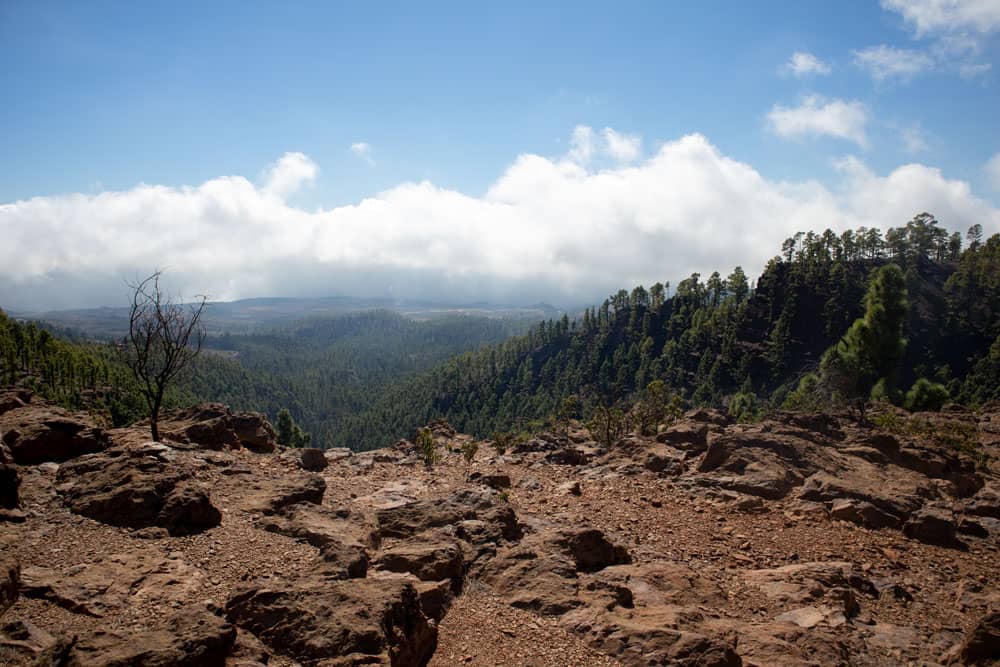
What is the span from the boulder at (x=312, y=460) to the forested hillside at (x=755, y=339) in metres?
63.8

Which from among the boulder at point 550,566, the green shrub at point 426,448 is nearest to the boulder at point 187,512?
the boulder at point 550,566

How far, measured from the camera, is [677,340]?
118m

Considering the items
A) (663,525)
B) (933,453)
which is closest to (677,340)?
(933,453)

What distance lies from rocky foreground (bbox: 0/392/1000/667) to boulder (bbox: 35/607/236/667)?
0.03m

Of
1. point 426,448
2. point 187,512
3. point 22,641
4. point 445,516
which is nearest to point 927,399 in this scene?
point 426,448

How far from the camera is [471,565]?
10.9 m

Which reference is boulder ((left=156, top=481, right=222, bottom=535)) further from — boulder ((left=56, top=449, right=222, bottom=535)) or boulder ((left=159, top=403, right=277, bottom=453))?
boulder ((left=159, top=403, right=277, bottom=453))

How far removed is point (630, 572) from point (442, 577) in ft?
12.9

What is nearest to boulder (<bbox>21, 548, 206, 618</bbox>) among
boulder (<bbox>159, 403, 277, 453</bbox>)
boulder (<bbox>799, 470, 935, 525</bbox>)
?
boulder (<bbox>159, 403, 277, 453</bbox>)

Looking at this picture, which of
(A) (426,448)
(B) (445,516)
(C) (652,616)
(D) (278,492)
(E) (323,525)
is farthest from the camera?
(A) (426,448)

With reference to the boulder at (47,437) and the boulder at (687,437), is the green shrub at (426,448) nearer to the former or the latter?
the boulder at (687,437)

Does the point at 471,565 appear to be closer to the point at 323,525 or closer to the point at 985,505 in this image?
the point at 323,525

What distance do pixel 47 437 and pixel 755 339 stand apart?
4263 inches

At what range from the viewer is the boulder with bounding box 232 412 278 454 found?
2186 centimetres
